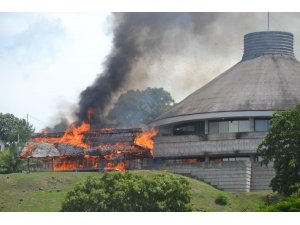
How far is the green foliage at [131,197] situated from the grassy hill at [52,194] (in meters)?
4.07

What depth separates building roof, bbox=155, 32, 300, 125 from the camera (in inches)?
4297

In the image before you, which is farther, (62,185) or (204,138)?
(204,138)

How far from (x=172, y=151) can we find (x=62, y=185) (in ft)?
60.4

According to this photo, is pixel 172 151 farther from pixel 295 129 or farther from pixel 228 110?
pixel 295 129

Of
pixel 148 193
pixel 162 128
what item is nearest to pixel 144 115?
pixel 162 128

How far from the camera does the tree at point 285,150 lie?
8575 centimetres

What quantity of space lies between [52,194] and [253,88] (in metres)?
30.1

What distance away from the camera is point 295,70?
116 meters

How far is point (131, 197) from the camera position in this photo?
81.9 metres

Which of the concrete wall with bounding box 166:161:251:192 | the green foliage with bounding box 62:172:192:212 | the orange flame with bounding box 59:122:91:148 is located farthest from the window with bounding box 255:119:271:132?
the green foliage with bounding box 62:172:192:212

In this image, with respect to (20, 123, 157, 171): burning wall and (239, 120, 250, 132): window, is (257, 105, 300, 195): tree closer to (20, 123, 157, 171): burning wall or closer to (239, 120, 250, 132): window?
(239, 120, 250, 132): window

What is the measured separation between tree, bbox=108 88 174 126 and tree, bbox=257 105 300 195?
4446cm

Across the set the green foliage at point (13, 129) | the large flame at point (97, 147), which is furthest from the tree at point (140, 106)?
the large flame at point (97, 147)

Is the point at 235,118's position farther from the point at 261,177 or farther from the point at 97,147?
the point at 97,147
